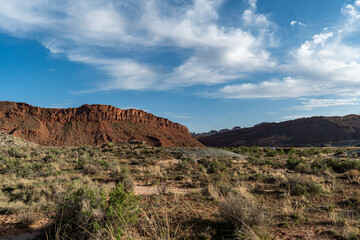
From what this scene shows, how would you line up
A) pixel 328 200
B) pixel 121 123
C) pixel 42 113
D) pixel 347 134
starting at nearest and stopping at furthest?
pixel 328 200
pixel 42 113
pixel 121 123
pixel 347 134

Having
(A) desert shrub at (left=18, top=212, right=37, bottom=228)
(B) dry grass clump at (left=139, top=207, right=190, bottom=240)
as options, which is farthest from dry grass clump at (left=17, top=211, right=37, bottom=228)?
(B) dry grass clump at (left=139, top=207, right=190, bottom=240)

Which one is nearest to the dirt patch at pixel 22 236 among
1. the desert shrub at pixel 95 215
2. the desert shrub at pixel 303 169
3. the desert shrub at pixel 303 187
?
the desert shrub at pixel 95 215

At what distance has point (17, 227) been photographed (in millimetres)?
5023

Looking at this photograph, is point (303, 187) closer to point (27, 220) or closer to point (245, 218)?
point (245, 218)

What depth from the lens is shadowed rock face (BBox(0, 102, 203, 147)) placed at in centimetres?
6303

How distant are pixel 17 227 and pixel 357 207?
9648mm

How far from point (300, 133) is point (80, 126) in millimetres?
106518

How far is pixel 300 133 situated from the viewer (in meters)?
104

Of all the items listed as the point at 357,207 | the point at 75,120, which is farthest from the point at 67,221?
the point at 75,120

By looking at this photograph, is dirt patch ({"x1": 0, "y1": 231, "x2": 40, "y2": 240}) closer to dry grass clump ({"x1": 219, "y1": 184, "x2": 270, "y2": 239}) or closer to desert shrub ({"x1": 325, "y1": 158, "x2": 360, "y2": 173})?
dry grass clump ({"x1": 219, "y1": 184, "x2": 270, "y2": 239})

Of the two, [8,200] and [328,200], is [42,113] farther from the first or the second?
[328,200]

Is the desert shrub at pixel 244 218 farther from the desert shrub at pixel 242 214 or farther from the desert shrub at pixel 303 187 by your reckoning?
the desert shrub at pixel 303 187

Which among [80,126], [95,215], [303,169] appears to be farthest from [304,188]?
[80,126]

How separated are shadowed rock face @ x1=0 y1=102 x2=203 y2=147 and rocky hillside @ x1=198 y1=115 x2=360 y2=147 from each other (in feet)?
141
